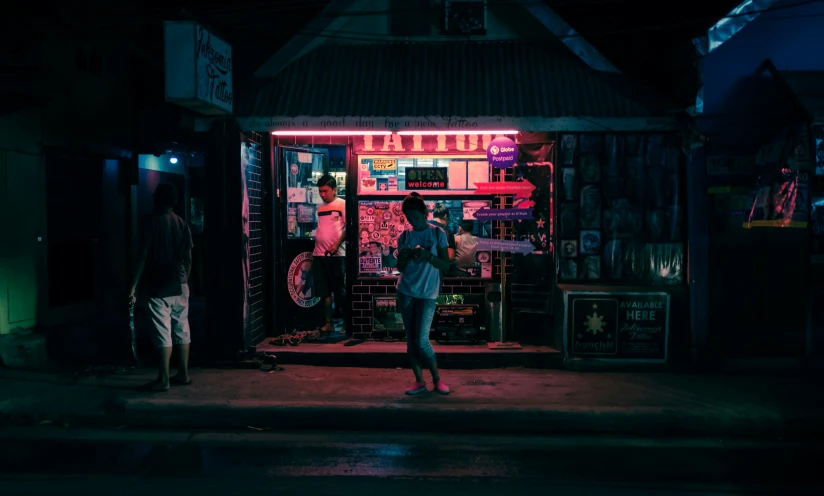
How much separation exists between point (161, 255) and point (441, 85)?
152 inches

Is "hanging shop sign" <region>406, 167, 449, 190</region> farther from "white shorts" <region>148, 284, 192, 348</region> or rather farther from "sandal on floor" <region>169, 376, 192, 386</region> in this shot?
"sandal on floor" <region>169, 376, 192, 386</region>

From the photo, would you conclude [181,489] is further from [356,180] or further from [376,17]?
[376,17]

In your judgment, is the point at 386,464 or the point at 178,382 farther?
the point at 178,382

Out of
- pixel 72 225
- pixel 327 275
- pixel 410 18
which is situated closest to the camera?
pixel 410 18

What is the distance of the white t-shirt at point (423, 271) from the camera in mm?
7035

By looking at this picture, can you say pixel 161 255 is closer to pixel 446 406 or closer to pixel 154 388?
pixel 154 388

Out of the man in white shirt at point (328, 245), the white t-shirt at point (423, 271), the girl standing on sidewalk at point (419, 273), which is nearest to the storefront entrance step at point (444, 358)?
the man in white shirt at point (328, 245)

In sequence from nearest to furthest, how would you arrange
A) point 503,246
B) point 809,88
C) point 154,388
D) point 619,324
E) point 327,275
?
point 154,388
point 809,88
point 619,324
point 503,246
point 327,275

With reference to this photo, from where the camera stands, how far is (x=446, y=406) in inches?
267

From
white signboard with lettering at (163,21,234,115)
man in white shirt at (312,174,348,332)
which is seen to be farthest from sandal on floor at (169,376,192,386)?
white signboard with lettering at (163,21,234,115)

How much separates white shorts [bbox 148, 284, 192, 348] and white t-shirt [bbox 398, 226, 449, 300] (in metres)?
2.36

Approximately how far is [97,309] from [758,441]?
9.23 m

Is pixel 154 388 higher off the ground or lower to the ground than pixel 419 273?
lower

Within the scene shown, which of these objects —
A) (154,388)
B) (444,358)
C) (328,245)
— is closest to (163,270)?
(154,388)
